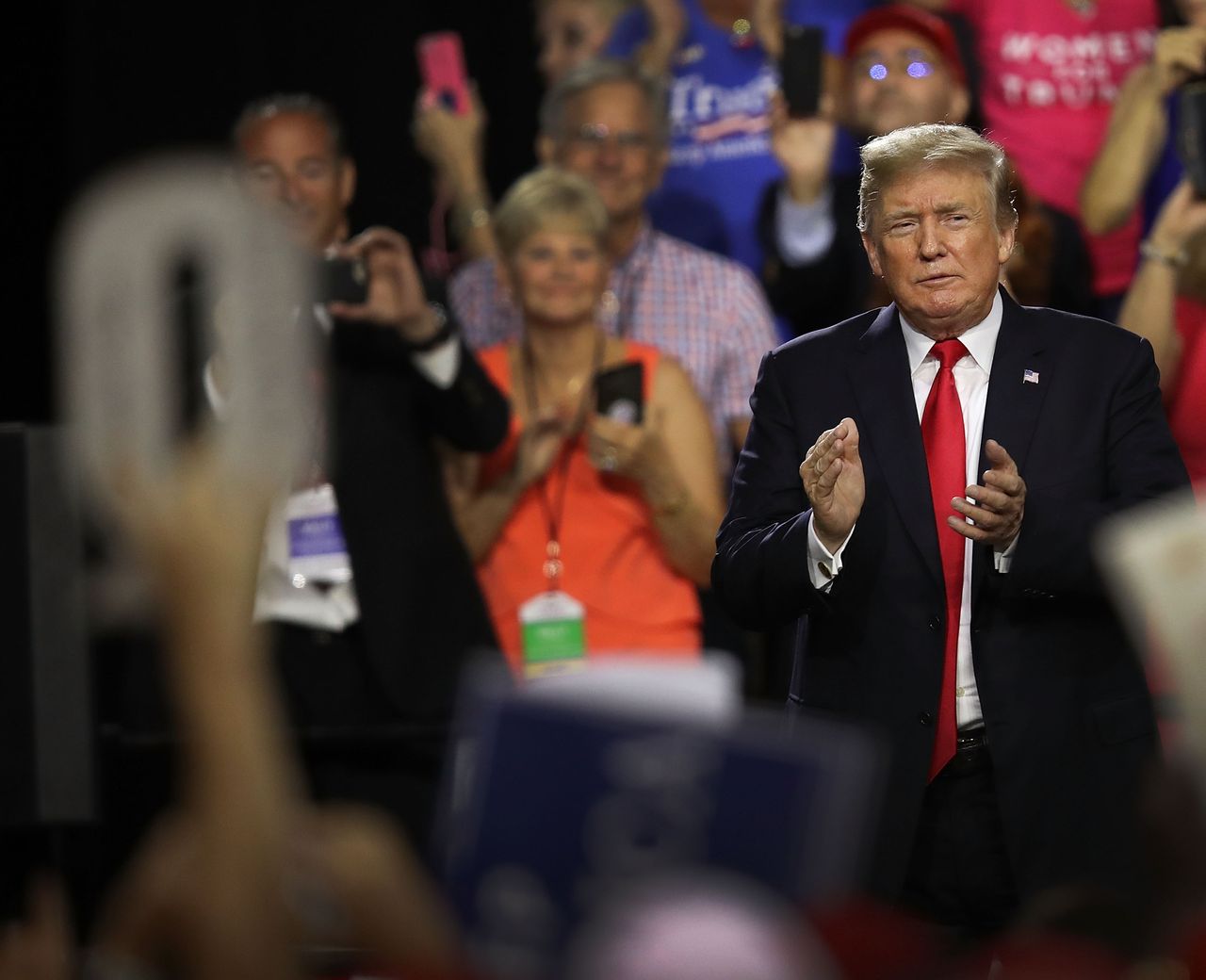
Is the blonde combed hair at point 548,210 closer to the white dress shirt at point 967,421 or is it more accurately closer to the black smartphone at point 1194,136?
the black smartphone at point 1194,136

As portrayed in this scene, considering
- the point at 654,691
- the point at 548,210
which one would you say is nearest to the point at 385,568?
the point at 548,210

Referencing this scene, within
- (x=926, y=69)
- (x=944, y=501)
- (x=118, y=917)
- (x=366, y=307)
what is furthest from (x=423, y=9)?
(x=118, y=917)

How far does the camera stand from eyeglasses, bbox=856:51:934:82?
4000 millimetres

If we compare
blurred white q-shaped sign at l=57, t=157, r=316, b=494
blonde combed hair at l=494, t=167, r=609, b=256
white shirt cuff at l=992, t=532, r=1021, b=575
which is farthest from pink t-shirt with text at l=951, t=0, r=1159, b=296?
blurred white q-shaped sign at l=57, t=157, r=316, b=494

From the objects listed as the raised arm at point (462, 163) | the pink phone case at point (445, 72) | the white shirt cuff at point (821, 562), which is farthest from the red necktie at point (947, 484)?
the pink phone case at point (445, 72)

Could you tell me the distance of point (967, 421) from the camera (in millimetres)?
2289

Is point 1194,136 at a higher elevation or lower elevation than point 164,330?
higher

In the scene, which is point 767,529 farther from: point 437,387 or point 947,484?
point 437,387

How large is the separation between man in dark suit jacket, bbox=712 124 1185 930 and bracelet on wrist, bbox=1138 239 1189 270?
1496 millimetres

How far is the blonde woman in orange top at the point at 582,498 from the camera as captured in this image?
3.46 m

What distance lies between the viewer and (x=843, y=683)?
225cm

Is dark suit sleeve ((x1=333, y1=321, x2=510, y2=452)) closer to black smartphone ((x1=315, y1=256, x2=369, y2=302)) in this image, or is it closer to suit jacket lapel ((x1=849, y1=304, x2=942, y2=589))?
black smartphone ((x1=315, y1=256, x2=369, y2=302))

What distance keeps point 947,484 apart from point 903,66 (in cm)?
200

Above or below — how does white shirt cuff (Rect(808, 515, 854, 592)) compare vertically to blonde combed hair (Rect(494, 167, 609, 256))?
below
